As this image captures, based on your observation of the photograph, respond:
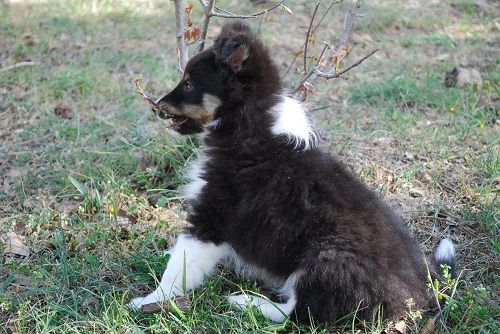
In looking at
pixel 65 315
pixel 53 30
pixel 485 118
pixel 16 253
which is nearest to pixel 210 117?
pixel 65 315

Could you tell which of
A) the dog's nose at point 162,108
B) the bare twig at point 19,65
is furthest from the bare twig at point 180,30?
the bare twig at point 19,65

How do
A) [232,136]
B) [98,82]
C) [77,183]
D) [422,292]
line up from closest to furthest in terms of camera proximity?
[422,292] → [232,136] → [77,183] → [98,82]

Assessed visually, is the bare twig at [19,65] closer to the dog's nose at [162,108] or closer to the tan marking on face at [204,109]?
the dog's nose at [162,108]

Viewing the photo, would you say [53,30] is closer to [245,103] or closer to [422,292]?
[245,103]

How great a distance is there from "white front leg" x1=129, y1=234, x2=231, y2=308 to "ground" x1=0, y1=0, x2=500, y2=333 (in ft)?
0.36

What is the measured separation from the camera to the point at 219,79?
12.4 feet

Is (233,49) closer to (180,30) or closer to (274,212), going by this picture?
(274,212)

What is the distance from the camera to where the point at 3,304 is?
3568 mm

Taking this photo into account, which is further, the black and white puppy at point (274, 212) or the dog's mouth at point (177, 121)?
the dog's mouth at point (177, 121)

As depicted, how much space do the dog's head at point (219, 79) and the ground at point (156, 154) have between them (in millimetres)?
999

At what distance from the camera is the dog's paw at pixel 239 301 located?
12.0 feet

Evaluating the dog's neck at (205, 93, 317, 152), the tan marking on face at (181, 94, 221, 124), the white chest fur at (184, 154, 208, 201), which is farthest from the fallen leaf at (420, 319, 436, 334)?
the tan marking on face at (181, 94, 221, 124)

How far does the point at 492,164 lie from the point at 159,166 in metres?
2.78

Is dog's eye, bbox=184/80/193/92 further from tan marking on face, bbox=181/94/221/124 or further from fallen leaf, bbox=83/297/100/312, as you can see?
fallen leaf, bbox=83/297/100/312
